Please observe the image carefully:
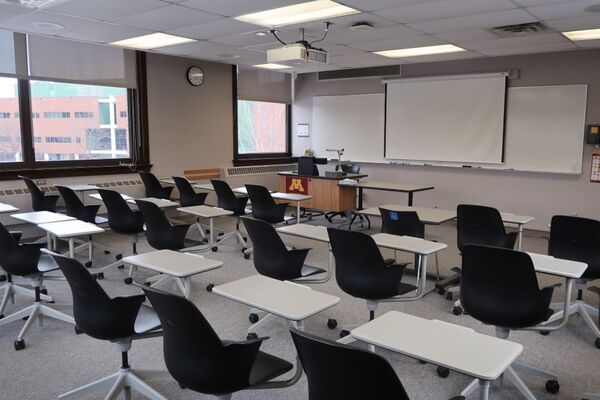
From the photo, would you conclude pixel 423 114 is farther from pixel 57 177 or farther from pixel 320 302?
pixel 320 302

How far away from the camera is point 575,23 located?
5.17 m

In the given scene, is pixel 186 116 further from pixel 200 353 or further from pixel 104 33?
pixel 200 353

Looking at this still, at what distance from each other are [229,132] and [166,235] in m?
4.69

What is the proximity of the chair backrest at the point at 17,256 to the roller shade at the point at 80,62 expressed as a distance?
147 inches

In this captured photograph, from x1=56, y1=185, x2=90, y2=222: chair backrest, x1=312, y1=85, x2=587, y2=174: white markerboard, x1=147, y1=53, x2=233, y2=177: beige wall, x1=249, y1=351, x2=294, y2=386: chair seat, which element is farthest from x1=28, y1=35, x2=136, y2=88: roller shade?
x1=249, y1=351, x2=294, y2=386: chair seat

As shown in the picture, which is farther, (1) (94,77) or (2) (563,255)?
(1) (94,77)

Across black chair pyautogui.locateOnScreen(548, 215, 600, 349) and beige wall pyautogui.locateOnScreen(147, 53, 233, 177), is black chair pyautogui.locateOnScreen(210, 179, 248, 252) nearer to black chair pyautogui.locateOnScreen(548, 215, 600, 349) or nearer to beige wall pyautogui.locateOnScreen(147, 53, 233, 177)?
beige wall pyautogui.locateOnScreen(147, 53, 233, 177)

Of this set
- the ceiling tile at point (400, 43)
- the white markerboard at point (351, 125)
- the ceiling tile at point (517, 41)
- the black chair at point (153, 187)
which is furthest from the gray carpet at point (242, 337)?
the white markerboard at point (351, 125)

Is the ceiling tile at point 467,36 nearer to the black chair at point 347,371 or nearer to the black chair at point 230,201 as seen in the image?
the black chair at point 230,201

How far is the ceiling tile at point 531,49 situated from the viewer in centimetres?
648

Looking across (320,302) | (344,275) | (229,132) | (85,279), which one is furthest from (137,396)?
(229,132)

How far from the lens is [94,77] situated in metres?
6.96

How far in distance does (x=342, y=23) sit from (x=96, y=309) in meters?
4.00

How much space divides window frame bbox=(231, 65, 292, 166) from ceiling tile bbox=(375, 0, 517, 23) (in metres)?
4.45
